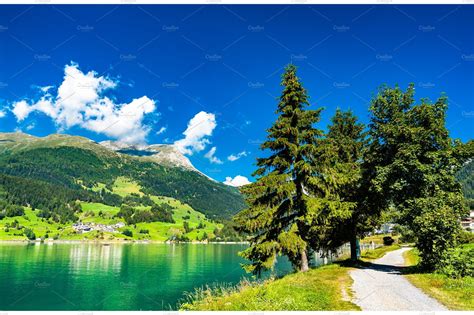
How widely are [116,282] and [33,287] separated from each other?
505 inches

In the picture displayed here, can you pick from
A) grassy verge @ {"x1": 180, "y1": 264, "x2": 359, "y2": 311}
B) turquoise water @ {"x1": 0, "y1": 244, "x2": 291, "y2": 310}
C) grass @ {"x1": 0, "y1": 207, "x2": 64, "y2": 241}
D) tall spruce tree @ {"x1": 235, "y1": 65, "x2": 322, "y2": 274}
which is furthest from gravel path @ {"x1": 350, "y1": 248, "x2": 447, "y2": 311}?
grass @ {"x1": 0, "y1": 207, "x2": 64, "y2": 241}

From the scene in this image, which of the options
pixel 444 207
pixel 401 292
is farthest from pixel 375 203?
pixel 401 292

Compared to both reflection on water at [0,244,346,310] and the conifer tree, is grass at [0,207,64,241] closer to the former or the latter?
reflection on water at [0,244,346,310]

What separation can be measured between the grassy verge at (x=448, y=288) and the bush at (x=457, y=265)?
20.9 inches

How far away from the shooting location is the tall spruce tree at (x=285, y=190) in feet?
67.7

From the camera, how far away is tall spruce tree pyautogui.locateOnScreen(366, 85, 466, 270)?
19.5 metres

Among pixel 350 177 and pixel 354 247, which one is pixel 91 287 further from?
pixel 350 177

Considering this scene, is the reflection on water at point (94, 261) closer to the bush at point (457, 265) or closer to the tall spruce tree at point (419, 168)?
→ the tall spruce tree at point (419, 168)

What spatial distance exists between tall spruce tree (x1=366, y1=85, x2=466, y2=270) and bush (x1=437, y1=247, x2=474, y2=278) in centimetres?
28

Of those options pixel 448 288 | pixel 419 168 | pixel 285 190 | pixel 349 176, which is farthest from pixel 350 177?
pixel 448 288

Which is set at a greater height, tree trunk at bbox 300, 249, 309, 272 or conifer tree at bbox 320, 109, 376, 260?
conifer tree at bbox 320, 109, 376, 260

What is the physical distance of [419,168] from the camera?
20469mm

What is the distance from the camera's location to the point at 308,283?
16469mm

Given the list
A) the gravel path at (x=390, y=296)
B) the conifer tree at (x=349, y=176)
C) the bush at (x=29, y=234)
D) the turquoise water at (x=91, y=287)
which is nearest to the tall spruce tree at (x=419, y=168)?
the conifer tree at (x=349, y=176)
